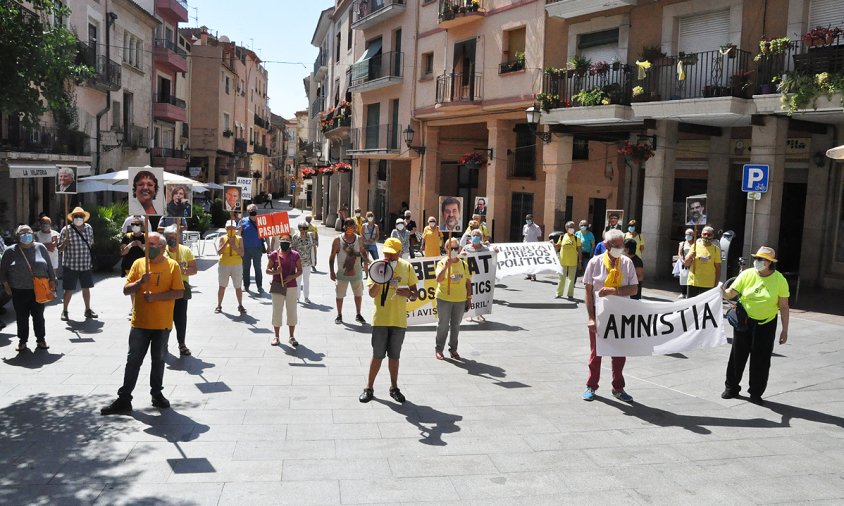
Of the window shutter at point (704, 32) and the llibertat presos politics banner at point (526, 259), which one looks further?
the window shutter at point (704, 32)

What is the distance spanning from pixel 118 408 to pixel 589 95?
16043 mm

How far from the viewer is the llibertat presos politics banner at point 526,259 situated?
51.7 ft

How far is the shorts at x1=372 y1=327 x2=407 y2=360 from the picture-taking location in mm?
8062

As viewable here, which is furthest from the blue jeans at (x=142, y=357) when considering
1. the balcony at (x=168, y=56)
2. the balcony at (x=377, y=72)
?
→ the balcony at (x=168, y=56)

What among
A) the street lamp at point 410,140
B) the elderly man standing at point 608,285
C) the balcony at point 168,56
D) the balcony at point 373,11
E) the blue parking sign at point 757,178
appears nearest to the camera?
the elderly man standing at point 608,285

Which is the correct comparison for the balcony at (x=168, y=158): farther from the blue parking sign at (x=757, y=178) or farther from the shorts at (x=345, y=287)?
the blue parking sign at (x=757, y=178)

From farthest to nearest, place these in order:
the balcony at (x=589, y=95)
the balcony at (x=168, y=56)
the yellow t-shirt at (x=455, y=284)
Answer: the balcony at (x=168, y=56)
the balcony at (x=589, y=95)
the yellow t-shirt at (x=455, y=284)

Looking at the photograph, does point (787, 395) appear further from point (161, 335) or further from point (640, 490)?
point (161, 335)

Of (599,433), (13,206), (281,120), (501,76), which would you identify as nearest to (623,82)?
(501,76)

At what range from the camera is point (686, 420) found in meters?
7.73

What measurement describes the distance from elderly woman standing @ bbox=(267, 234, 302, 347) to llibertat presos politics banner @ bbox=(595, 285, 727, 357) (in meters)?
4.55

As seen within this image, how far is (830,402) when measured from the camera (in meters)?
8.49

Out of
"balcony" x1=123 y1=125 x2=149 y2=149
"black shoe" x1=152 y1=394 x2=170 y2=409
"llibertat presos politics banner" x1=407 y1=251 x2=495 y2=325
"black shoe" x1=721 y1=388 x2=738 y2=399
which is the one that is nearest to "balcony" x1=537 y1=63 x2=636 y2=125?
"llibertat presos politics banner" x1=407 y1=251 x2=495 y2=325

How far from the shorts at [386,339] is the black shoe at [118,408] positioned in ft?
8.40
